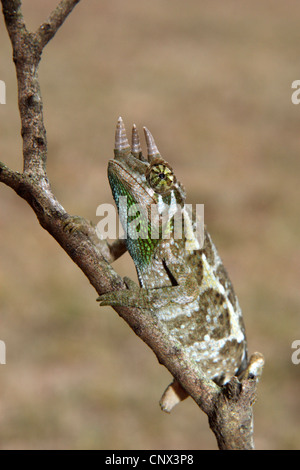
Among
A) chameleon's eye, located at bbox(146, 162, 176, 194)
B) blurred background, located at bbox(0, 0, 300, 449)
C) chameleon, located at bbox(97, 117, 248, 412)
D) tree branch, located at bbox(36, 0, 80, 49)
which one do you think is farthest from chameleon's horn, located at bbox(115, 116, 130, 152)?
blurred background, located at bbox(0, 0, 300, 449)

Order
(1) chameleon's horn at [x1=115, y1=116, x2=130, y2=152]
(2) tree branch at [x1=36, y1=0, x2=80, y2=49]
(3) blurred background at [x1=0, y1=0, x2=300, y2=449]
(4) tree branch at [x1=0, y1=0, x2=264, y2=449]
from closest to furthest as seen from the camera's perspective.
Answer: (4) tree branch at [x1=0, y1=0, x2=264, y2=449] < (2) tree branch at [x1=36, y1=0, x2=80, y2=49] < (1) chameleon's horn at [x1=115, y1=116, x2=130, y2=152] < (3) blurred background at [x1=0, y1=0, x2=300, y2=449]

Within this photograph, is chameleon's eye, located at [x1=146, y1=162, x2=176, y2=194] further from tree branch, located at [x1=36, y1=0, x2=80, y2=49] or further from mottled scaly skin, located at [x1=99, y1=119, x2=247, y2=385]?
tree branch, located at [x1=36, y1=0, x2=80, y2=49]

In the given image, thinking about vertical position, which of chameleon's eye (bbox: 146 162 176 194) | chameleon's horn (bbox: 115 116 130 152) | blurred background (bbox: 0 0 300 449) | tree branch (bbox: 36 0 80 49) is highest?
blurred background (bbox: 0 0 300 449)

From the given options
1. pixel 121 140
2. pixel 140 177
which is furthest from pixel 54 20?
pixel 140 177

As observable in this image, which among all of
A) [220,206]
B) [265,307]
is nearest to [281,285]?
[265,307]

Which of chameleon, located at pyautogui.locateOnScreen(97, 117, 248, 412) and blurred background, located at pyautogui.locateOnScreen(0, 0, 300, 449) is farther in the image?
blurred background, located at pyautogui.locateOnScreen(0, 0, 300, 449)

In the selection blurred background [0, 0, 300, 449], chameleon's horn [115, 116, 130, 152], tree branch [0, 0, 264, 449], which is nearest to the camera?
tree branch [0, 0, 264, 449]

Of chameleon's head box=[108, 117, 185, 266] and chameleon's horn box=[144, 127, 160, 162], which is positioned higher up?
chameleon's horn box=[144, 127, 160, 162]

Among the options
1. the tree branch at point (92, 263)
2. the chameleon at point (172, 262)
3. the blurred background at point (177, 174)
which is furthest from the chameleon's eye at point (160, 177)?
Answer: the blurred background at point (177, 174)

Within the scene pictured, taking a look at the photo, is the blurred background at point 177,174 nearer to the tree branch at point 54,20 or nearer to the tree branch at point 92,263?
the tree branch at point 92,263
